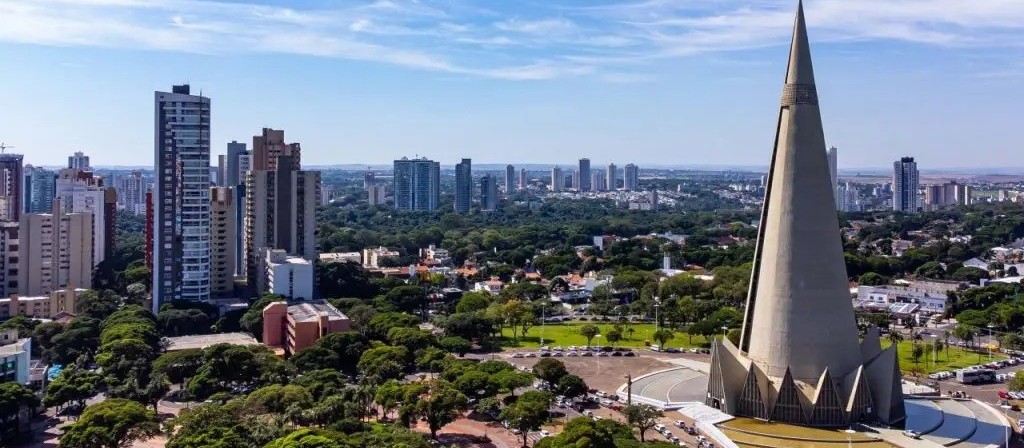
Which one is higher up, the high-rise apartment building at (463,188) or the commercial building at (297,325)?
the high-rise apartment building at (463,188)

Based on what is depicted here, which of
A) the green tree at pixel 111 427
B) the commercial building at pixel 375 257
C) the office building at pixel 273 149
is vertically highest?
the office building at pixel 273 149

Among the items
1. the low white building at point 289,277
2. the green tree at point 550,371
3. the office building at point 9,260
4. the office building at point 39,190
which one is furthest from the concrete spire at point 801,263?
the office building at point 39,190

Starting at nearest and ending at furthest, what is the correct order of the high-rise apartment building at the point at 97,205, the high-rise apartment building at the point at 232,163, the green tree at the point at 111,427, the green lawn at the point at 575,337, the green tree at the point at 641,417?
the green tree at the point at 111,427, the green tree at the point at 641,417, the green lawn at the point at 575,337, the high-rise apartment building at the point at 97,205, the high-rise apartment building at the point at 232,163

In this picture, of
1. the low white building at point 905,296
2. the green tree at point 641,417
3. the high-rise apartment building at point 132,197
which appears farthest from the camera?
the high-rise apartment building at point 132,197

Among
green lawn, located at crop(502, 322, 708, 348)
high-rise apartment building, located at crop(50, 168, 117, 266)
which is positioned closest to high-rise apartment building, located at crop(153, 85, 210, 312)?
high-rise apartment building, located at crop(50, 168, 117, 266)

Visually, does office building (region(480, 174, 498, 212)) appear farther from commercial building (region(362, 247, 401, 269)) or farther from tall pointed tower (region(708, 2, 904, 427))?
tall pointed tower (region(708, 2, 904, 427))

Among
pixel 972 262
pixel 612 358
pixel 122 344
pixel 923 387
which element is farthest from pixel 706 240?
pixel 122 344

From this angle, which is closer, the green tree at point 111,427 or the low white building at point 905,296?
the green tree at point 111,427

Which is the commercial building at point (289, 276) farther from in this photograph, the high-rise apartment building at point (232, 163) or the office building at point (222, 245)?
the high-rise apartment building at point (232, 163)
